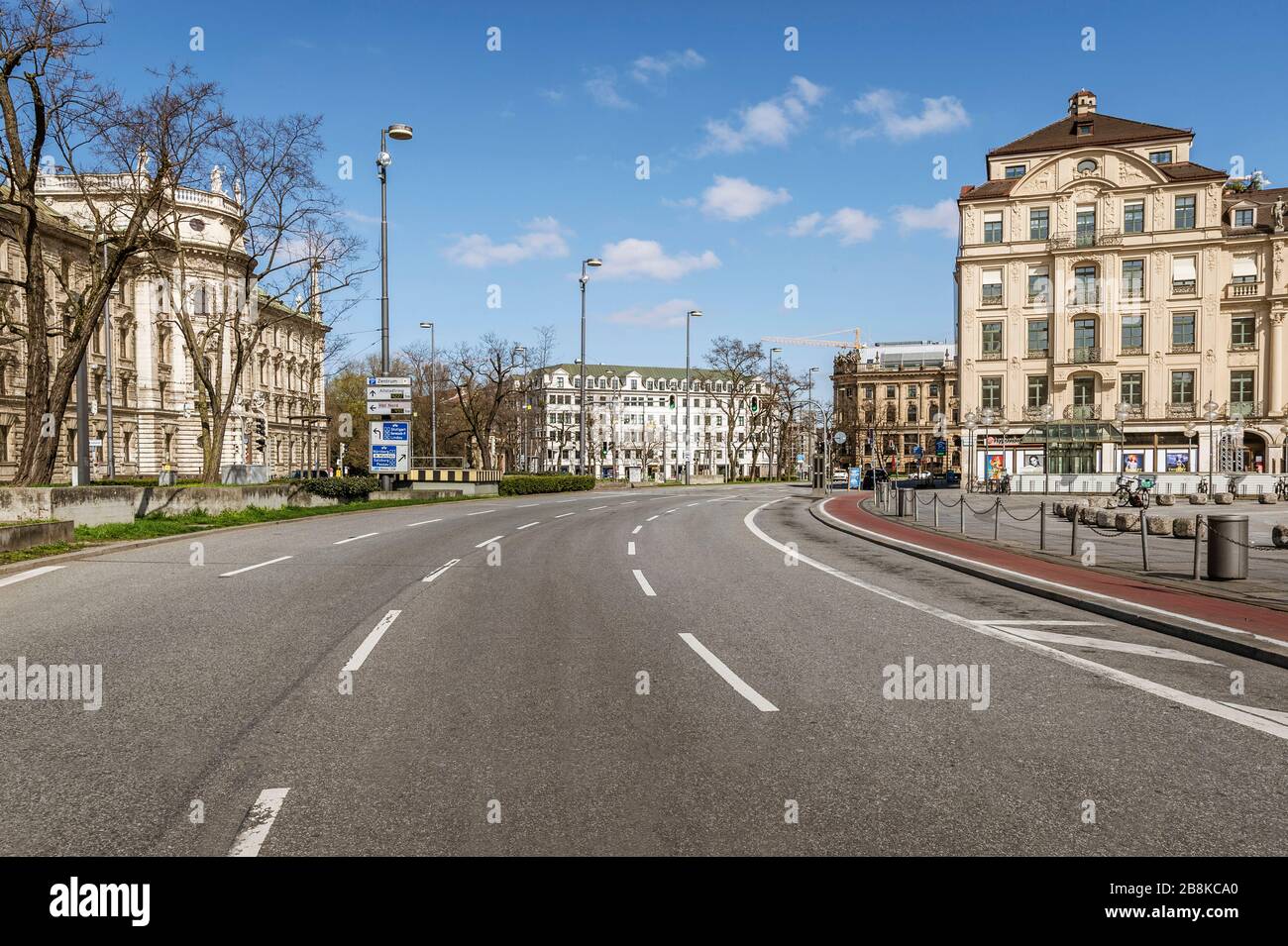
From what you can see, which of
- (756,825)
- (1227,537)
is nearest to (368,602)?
(756,825)

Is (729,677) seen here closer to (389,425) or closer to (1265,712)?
(1265,712)

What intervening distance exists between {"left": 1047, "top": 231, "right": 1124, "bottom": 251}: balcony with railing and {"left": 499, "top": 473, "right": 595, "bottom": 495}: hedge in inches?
1403

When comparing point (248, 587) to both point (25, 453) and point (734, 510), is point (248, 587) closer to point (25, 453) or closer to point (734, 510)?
point (25, 453)

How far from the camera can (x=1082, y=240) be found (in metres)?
57.2

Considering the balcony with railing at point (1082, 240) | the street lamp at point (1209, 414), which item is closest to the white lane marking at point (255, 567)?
the street lamp at point (1209, 414)

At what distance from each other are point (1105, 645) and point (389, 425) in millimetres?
27868

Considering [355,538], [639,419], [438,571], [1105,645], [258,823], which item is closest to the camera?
[258,823]

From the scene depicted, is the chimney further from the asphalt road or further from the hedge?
the asphalt road

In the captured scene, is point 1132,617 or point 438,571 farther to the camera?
point 438,571

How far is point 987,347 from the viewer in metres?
59.5

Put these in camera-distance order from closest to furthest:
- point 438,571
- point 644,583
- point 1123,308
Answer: point 644,583 < point 438,571 < point 1123,308

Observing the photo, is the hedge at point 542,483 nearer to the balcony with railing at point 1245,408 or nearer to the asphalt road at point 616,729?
the asphalt road at point 616,729

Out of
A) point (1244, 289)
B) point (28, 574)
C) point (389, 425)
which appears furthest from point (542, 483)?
point (1244, 289)

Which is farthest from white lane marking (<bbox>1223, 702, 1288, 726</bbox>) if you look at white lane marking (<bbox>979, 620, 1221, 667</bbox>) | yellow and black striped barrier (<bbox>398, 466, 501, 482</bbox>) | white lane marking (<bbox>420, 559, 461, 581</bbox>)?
yellow and black striped barrier (<bbox>398, 466, 501, 482</bbox>)
